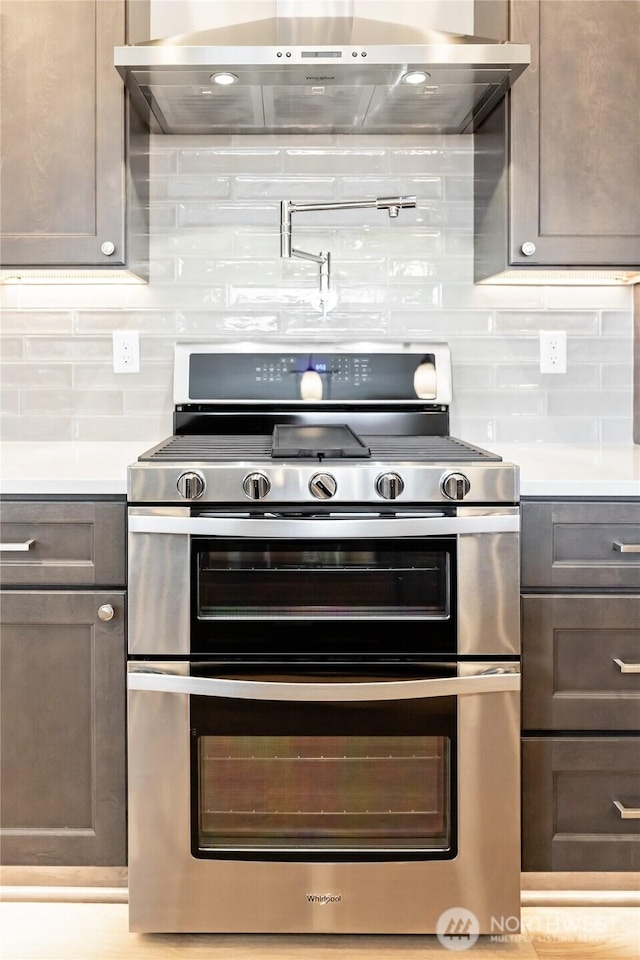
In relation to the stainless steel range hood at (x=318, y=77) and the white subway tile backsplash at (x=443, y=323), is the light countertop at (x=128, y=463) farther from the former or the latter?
the stainless steel range hood at (x=318, y=77)

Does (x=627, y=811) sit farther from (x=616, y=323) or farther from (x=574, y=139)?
(x=574, y=139)

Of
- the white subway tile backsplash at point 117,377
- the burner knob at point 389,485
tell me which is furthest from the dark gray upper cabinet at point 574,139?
the white subway tile backsplash at point 117,377

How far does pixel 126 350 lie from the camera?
214 centimetres

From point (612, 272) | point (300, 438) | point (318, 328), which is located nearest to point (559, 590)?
point (300, 438)

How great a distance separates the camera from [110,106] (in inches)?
71.4

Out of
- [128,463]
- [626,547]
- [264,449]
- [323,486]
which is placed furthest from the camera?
[128,463]

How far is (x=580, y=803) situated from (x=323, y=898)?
1.79ft

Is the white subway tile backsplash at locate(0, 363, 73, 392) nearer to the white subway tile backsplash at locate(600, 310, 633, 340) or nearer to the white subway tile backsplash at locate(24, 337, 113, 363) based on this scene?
the white subway tile backsplash at locate(24, 337, 113, 363)

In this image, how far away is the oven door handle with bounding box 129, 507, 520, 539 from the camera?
1.43 m

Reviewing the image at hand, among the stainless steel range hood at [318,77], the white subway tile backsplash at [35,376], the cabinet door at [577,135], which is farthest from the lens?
the white subway tile backsplash at [35,376]

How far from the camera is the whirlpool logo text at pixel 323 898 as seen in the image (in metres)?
1.45

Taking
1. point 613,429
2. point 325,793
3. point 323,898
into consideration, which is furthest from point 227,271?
point 323,898

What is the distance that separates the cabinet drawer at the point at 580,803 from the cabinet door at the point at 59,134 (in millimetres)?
1491

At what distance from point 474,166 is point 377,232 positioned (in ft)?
1.04
